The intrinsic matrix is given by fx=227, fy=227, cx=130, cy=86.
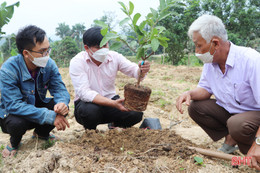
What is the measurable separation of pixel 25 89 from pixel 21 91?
0.14 feet

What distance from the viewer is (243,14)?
690 inches

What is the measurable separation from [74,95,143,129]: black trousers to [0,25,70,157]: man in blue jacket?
254 millimetres

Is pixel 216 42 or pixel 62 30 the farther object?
pixel 62 30

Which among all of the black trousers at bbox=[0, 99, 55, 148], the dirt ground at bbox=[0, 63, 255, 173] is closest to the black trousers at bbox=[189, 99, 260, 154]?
the dirt ground at bbox=[0, 63, 255, 173]

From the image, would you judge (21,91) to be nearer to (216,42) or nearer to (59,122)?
(59,122)

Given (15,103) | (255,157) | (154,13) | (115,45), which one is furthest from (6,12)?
(255,157)

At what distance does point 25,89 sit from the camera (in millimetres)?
2186

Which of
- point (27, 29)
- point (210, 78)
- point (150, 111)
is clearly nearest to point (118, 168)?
point (210, 78)

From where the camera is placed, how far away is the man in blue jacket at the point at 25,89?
2.05 meters

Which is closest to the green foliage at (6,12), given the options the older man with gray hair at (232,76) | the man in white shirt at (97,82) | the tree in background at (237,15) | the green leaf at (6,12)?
the green leaf at (6,12)

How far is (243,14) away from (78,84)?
18.6 meters

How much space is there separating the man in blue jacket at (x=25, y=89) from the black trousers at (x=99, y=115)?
0.83 feet

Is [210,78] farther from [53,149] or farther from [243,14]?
[243,14]

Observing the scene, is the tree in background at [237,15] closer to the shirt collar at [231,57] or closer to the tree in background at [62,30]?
the shirt collar at [231,57]
